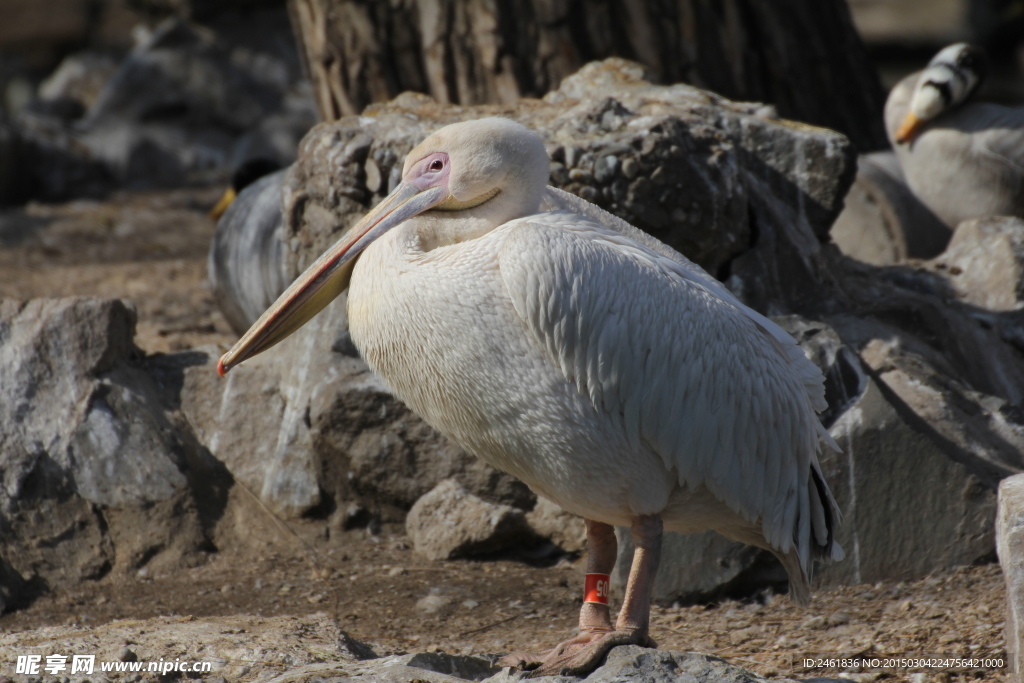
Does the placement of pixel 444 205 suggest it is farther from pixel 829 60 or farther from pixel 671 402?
pixel 829 60

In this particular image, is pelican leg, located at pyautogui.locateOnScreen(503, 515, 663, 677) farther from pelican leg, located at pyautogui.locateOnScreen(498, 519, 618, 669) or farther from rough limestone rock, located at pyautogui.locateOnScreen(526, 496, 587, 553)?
rough limestone rock, located at pyautogui.locateOnScreen(526, 496, 587, 553)

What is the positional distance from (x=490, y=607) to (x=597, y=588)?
0.79 meters

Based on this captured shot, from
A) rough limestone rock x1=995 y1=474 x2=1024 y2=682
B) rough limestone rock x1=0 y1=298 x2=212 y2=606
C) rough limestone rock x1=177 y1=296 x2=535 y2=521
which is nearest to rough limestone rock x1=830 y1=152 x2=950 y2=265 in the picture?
rough limestone rock x1=177 y1=296 x2=535 y2=521

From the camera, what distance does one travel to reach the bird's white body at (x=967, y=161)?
206 inches

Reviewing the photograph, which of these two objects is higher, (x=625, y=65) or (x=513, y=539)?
(x=625, y=65)

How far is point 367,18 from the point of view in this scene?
5.35m

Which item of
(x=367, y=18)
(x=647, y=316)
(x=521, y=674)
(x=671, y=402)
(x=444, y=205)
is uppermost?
(x=367, y=18)

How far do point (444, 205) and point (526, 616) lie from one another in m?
1.40

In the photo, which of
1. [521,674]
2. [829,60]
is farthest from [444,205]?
[829,60]

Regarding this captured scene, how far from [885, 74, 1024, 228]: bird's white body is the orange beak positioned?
4 cm

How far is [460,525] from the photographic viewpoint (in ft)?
12.2

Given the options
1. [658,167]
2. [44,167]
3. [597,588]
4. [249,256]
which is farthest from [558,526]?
[44,167]

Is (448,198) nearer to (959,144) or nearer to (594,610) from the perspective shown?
(594,610)

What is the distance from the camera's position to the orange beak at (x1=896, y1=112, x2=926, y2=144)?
5.35 meters
